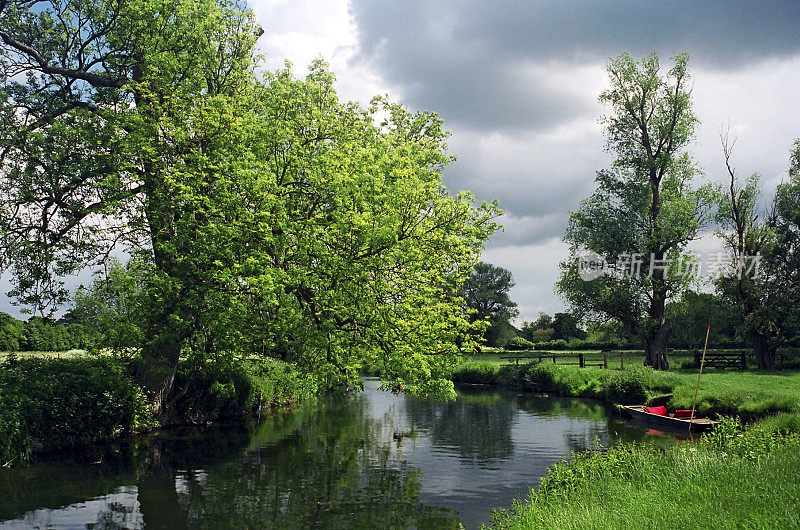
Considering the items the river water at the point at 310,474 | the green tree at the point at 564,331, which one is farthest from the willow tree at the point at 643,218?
the green tree at the point at 564,331

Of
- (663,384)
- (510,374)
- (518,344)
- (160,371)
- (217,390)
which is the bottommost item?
(510,374)

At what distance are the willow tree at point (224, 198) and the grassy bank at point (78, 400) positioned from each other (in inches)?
58.3

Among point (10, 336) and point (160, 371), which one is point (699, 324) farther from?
point (10, 336)

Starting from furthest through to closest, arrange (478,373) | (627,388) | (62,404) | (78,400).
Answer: (478,373) < (627,388) < (78,400) < (62,404)

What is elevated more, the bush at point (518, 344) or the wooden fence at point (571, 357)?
the bush at point (518, 344)

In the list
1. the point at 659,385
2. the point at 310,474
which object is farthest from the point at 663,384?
the point at 310,474

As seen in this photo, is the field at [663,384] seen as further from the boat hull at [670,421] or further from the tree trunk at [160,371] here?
the tree trunk at [160,371]

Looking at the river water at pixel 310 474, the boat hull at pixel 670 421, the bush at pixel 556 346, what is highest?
the bush at pixel 556 346

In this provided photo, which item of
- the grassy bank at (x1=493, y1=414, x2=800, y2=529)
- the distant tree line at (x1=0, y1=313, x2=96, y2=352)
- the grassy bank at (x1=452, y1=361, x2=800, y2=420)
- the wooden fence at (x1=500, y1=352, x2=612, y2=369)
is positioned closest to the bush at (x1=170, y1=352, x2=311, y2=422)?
the grassy bank at (x1=452, y1=361, x2=800, y2=420)

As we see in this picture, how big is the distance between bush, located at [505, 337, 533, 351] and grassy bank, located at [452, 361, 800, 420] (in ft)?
102

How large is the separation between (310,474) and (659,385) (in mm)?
25789

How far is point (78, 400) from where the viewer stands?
2575 cm

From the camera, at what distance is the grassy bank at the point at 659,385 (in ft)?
88.8

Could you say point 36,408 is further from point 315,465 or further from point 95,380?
point 315,465
